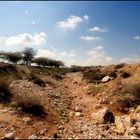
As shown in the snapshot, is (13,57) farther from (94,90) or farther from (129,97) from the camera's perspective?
(129,97)

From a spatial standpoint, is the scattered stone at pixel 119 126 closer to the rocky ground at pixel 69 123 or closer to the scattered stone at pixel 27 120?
the rocky ground at pixel 69 123

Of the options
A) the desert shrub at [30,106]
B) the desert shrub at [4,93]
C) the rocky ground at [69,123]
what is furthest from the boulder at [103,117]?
the desert shrub at [4,93]

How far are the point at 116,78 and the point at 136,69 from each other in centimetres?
244

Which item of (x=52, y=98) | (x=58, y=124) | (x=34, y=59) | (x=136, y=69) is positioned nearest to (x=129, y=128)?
(x=58, y=124)

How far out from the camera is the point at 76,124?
496 inches

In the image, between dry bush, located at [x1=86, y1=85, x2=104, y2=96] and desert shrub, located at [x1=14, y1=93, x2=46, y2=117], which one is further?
dry bush, located at [x1=86, y1=85, x2=104, y2=96]

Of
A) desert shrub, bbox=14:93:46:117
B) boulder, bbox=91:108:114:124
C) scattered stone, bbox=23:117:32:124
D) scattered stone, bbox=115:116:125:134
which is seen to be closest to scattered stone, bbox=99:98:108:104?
boulder, bbox=91:108:114:124

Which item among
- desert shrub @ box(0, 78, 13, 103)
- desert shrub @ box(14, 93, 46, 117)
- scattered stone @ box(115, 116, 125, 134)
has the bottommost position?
scattered stone @ box(115, 116, 125, 134)

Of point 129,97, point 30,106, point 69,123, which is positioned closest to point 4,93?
point 30,106

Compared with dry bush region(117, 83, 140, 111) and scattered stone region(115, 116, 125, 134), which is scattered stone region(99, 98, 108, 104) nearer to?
dry bush region(117, 83, 140, 111)

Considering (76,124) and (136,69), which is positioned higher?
(136,69)

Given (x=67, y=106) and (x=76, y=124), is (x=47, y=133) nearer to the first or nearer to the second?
(x=76, y=124)

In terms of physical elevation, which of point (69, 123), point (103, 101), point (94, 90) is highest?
point (94, 90)

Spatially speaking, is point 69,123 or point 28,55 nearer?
point 69,123
